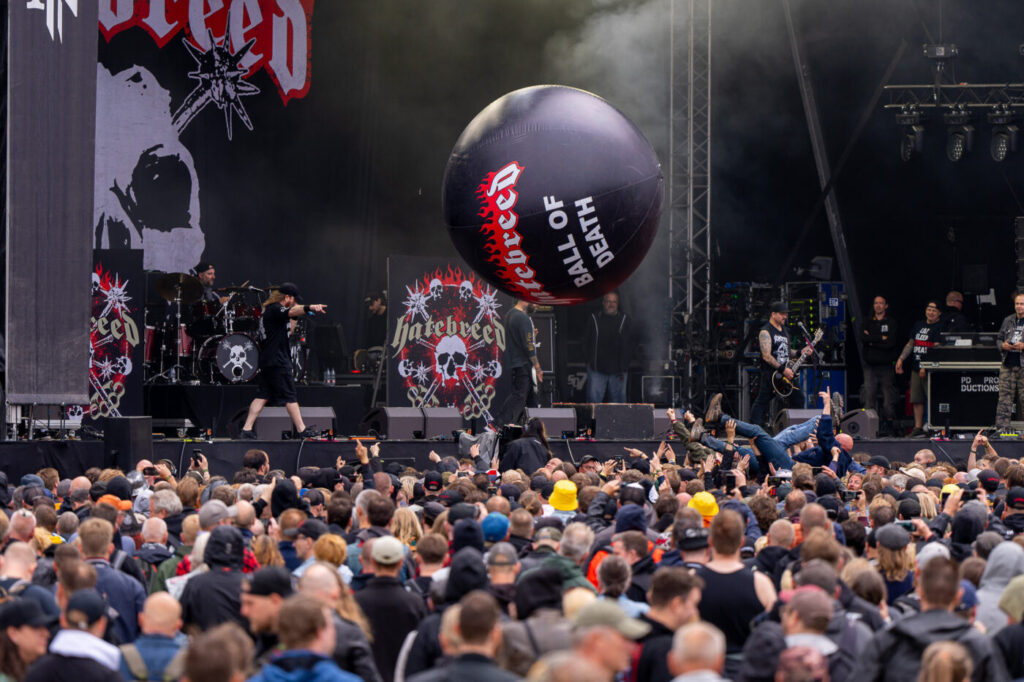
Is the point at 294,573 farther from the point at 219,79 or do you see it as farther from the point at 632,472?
the point at 219,79

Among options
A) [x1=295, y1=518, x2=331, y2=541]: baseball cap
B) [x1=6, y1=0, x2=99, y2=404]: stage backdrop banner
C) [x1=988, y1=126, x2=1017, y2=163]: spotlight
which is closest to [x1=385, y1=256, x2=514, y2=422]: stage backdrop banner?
[x1=6, y1=0, x2=99, y2=404]: stage backdrop banner

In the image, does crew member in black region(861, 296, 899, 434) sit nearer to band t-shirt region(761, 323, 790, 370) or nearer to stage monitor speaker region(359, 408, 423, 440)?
band t-shirt region(761, 323, 790, 370)

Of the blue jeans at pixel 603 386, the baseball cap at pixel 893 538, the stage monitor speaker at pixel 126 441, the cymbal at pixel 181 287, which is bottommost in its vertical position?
the baseball cap at pixel 893 538

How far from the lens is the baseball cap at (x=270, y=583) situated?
A: 513cm

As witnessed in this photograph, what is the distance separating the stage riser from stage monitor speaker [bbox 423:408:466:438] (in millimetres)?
837

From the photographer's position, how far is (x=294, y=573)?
6660 millimetres

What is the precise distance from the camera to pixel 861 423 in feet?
52.7

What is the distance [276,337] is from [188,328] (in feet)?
13.2

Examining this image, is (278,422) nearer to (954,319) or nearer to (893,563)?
(954,319)

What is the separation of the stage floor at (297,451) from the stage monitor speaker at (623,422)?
2.65ft

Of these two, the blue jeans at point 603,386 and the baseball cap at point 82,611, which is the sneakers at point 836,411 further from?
the baseball cap at point 82,611

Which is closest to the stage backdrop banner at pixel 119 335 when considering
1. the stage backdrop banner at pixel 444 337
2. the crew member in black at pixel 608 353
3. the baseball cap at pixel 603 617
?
the stage backdrop banner at pixel 444 337

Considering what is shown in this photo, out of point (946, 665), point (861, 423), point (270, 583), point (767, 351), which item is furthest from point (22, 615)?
point (861, 423)

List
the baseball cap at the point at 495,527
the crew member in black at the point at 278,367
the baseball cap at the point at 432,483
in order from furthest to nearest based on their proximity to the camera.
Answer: the crew member in black at the point at 278,367 → the baseball cap at the point at 432,483 → the baseball cap at the point at 495,527
